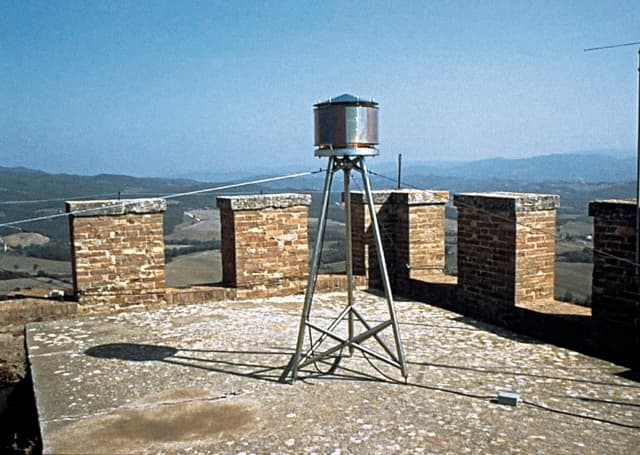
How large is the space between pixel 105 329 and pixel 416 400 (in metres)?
4.19

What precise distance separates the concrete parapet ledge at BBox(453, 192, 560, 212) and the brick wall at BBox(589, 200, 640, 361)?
3.02 ft

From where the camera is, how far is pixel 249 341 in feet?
24.1

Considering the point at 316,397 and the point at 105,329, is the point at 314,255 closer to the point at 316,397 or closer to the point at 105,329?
the point at 316,397

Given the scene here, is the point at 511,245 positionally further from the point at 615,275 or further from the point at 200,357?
the point at 200,357

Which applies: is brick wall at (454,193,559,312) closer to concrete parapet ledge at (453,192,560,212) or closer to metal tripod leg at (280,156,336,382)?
concrete parapet ledge at (453,192,560,212)

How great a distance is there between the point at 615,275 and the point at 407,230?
11.7ft

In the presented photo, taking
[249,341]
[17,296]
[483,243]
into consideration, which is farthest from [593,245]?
[17,296]

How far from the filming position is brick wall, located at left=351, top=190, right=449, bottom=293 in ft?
31.6

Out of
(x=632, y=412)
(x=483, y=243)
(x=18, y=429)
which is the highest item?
(x=483, y=243)

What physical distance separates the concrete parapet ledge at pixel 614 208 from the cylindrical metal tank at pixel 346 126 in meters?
2.36

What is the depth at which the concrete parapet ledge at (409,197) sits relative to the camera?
9594 mm

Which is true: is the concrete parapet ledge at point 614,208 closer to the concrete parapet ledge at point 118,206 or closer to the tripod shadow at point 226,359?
the tripod shadow at point 226,359

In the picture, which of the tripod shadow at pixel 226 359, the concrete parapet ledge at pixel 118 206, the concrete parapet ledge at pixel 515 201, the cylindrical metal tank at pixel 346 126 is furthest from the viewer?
the concrete parapet ledge at pixel 118 206

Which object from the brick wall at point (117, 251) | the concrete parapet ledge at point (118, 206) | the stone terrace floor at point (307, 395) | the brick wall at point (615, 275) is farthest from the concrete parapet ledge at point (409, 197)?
the brick wall at point (615, 275)
